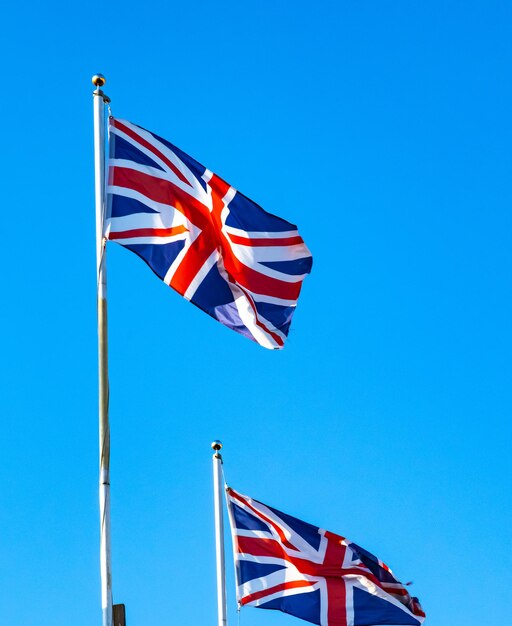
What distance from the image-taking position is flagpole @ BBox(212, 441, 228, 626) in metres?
22.3

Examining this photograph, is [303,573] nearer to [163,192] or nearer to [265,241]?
[265,241]

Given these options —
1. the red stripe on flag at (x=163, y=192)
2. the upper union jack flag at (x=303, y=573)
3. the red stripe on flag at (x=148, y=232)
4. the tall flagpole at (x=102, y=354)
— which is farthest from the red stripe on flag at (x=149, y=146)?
the upper union jack flag at (x=303, y=573)

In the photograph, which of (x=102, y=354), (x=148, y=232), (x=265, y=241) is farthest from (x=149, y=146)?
(x=102, y=354)

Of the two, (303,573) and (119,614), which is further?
(303,573)

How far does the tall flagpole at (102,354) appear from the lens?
44.6 ft

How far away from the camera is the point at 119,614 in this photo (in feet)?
44.7

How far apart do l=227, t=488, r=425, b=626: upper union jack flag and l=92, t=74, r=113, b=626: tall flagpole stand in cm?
928

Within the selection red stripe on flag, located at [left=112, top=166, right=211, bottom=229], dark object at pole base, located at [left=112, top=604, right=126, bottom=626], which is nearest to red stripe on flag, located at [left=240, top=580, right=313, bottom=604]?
red stripe on flag, located at [left=112, top=166, right=211, bottom=229]

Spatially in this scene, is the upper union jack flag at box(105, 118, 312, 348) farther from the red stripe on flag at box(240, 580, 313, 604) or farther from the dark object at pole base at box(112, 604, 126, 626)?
the red stripe on flag at box(240, 580, 313, 604)

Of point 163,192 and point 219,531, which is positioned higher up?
point 163,192

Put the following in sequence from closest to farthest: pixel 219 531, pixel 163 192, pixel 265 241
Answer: pixel 163 192 < pixel 265 241 < pixel 219 531

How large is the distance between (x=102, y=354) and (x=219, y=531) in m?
9.42

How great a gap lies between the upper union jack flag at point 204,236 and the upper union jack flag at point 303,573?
6867 mm

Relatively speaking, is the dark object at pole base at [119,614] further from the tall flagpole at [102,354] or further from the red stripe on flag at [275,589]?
the red stripe on flag at [275,589]
